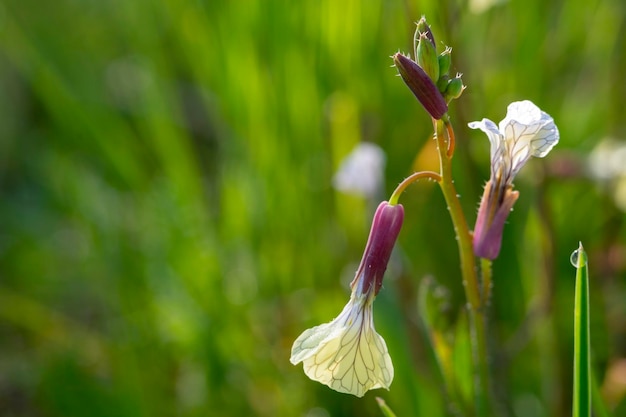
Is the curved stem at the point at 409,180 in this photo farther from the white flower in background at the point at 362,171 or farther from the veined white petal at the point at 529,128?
the white flower in background at the point at 362,171

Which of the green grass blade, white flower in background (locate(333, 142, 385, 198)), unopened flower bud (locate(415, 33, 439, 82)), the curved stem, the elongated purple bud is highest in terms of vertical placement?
white flower in background (locate(333, 142, 385, 198))

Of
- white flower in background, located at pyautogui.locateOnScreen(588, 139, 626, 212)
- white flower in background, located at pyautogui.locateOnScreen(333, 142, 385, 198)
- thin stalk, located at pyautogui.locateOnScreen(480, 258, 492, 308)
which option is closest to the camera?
thin stalk, located at pyautogui.locateOnScreen(480, 258, 492, 308)

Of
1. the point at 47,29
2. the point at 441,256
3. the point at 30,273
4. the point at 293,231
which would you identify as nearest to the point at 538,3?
the point at 441,256

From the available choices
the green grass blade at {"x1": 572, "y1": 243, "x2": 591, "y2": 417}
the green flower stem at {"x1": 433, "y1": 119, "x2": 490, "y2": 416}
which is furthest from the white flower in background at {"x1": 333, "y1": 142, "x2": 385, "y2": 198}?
the green grass blade at {"x1": 572, "y1": 243, "x2": 591, "y2": 417}

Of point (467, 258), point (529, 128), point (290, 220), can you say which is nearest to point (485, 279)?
point (467, 258)

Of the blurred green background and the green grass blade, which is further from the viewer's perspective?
the blurred green background

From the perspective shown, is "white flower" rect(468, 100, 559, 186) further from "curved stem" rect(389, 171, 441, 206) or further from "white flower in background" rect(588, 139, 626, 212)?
"white flower in background" rect(588, 139, 626, 212)

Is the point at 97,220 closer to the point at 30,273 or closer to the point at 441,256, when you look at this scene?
the point at 30,273
